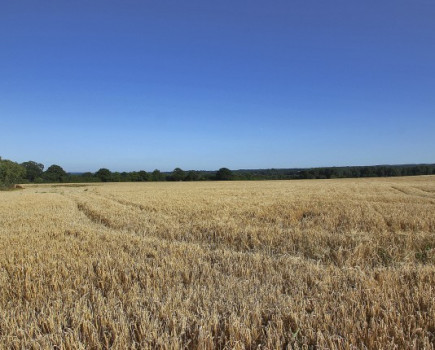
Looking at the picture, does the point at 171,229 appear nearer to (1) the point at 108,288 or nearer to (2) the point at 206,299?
(1) the point at 108,288

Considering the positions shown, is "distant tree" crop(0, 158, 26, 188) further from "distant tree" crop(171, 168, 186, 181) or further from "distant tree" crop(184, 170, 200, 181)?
"distant tree" crop(184, 170, 200, 181)

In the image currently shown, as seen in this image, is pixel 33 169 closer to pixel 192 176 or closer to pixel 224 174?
pixel 192 176

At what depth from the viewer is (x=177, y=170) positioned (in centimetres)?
11119

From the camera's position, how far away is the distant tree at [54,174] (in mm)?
100863

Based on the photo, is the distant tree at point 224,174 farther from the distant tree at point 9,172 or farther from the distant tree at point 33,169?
the distant tree at point 33,169

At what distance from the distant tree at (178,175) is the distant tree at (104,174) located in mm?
23285

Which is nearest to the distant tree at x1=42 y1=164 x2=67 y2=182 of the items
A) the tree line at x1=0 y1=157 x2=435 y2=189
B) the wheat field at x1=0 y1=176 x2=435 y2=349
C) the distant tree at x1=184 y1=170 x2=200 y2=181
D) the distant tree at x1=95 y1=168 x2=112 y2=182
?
the tree line at x1=0 y1=157 x2=435 y2=189

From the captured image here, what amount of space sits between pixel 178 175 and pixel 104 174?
27.5 m

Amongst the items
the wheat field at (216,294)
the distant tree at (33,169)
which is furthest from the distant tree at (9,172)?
the wheat field at (216,294)

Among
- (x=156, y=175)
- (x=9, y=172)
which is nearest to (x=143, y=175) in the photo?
(x=156, y=175)

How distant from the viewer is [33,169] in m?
123

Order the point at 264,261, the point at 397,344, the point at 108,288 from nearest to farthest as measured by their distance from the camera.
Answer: the point at 397,344 < the point at 108,288 < the point at 264,261

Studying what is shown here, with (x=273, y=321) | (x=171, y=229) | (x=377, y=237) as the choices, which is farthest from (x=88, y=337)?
(x=377, y=237)

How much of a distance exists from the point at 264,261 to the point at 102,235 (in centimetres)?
529
